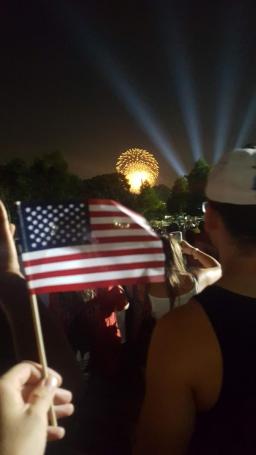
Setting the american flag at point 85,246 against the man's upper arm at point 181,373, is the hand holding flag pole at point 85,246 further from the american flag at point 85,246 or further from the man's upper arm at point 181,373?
the man's upper arm at point 181,373

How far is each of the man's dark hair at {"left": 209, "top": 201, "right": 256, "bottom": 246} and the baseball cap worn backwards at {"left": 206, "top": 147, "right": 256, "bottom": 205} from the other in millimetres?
28

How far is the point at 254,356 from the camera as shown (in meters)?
1.61

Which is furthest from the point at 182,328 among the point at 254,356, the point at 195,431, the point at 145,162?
the point at 145,162

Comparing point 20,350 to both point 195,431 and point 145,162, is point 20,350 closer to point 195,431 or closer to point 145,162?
point 195,431

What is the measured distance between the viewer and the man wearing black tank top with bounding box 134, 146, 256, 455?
158 cm

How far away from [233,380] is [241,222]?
69 cm

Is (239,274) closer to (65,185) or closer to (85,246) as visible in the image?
(85,246)

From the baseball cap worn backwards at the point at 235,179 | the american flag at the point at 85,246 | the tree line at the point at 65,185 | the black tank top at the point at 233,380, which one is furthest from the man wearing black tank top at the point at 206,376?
the tree line at the point at 65,185

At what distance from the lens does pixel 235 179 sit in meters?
1.83

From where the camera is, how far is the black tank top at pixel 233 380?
62.5 inches

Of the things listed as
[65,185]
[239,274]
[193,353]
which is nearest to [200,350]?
[193,353]

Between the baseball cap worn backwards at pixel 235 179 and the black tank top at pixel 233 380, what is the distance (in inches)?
17.8

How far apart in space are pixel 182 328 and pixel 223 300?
22cm

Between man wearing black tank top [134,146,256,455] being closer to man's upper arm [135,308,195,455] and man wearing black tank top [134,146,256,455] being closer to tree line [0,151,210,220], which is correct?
man's upper arm [135,308,195,455]
